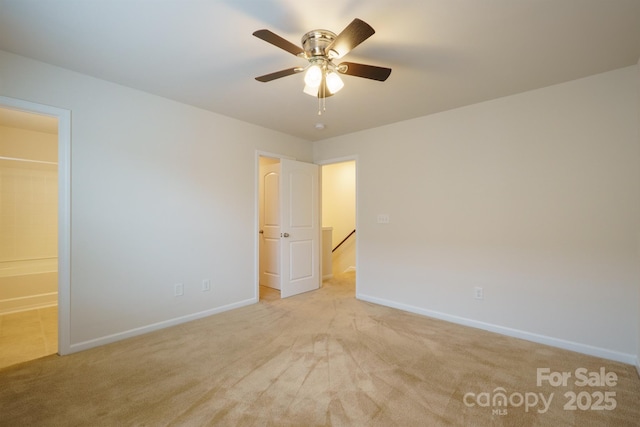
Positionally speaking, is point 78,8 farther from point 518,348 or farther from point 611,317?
point 611,317

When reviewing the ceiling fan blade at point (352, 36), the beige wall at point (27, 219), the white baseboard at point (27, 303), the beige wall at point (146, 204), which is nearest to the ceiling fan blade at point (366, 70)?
the ceiling fan blade at point (352, 36)

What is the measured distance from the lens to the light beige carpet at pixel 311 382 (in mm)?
1676

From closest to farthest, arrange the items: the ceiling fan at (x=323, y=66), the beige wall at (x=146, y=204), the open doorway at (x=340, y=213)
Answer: the ceiling fan at (x=323, y=66)
the beige wall at (x=146, y=204)
the open doorway at (x=340, y=213)

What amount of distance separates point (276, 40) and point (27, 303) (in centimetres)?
461

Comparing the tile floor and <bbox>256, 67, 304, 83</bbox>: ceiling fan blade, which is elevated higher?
<bbox>256, 67, 304, 83</bbox>: ceiling fan blade

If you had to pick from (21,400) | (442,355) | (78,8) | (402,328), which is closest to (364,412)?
(442,355)

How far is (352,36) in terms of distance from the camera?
153 cm

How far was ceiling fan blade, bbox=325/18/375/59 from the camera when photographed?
1.42 metres

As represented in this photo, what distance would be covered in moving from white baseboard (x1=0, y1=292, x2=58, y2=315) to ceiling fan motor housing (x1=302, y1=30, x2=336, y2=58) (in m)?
4.62

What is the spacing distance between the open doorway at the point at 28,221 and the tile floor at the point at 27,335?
0.01 meters

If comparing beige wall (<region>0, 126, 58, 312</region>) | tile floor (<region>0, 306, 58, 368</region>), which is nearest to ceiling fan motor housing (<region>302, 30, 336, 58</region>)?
tile floor (<region>0, 306, 58, 368</region>)

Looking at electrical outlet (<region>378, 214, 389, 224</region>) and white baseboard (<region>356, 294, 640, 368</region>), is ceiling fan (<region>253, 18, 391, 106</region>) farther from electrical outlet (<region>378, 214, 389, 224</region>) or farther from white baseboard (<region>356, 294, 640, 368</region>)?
white baseboard (<region>356, 294, 640, 368</region>)

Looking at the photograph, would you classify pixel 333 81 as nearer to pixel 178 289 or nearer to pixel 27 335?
pixel 178 289

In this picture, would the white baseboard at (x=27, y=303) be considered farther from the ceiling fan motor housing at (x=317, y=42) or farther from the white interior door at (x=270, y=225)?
the ceiling fan motor housing at (x=317, y=42)
